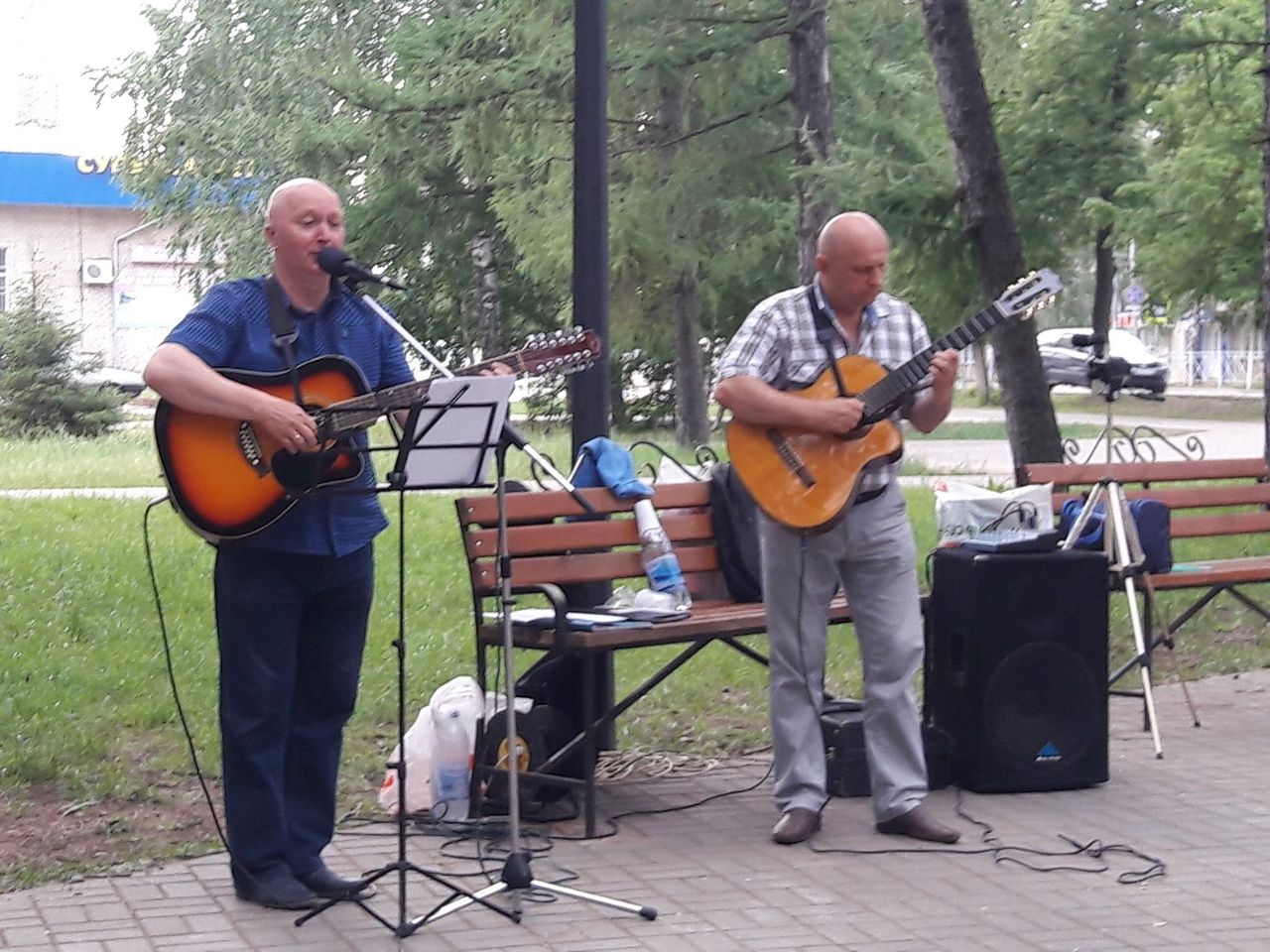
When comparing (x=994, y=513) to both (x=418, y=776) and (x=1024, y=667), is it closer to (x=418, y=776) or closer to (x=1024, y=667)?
(x=1024, y=667)

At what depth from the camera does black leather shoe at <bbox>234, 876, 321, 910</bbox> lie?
5164 millimetres

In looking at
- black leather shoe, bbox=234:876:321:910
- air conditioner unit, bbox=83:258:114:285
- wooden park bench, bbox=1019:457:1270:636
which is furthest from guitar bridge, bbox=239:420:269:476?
air conditioner unit, bbox=83:258:114:285

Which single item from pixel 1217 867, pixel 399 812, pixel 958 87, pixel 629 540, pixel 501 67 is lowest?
pixel 1217 867

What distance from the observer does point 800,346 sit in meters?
5.99

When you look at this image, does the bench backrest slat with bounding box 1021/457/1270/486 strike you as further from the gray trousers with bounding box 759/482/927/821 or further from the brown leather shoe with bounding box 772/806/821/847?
the brown leather shoe with bounding box 772/806/821/847

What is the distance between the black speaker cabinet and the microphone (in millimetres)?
2704

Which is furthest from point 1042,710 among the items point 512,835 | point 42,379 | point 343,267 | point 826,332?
point 42,379

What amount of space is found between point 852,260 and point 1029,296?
25.2 inches

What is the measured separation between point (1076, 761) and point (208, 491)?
337 cm

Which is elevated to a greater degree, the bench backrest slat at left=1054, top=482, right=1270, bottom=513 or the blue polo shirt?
the blue polo shirt

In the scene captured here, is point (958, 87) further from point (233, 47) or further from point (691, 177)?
point (233, 47)

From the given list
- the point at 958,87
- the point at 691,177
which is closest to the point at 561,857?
the point at 958,87

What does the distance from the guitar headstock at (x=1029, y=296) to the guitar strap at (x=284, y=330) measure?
2342 mm

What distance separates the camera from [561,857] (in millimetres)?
5766
